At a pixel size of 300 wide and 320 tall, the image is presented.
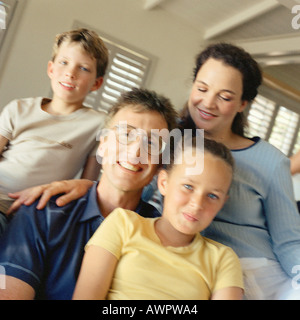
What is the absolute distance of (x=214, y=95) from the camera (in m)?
0.86

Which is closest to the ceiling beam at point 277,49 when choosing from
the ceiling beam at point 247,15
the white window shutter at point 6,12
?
the ceiling beam at point 247,15

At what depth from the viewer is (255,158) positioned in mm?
878

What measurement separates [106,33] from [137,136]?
75cm

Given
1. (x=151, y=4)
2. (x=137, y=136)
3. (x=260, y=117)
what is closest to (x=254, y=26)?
(x=260, y=117)

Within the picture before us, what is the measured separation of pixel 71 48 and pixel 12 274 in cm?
53

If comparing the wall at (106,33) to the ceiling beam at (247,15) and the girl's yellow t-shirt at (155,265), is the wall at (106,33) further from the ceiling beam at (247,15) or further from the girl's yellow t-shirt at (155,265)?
the girl's yellow t-shirt at (155,265)

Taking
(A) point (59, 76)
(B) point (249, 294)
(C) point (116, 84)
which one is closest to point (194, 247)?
(B) point (249, 294)

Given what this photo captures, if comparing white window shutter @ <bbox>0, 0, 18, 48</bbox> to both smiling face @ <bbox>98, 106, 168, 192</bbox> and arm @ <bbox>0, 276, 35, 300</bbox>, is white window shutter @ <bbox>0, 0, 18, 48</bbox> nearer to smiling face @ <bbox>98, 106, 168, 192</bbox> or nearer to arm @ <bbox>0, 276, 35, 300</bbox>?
smiling face @ <bbox>98, 106, 168, 192</bbox>

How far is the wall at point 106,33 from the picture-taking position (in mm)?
1190

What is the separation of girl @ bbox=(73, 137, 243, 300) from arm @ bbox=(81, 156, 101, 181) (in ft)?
0.92

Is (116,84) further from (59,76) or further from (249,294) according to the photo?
(249,294)

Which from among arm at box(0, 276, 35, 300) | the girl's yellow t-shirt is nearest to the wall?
the girl's yellow t-shirt

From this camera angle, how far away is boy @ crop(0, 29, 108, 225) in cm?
83

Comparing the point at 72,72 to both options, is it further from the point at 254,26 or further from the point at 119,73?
the point at 254,26
